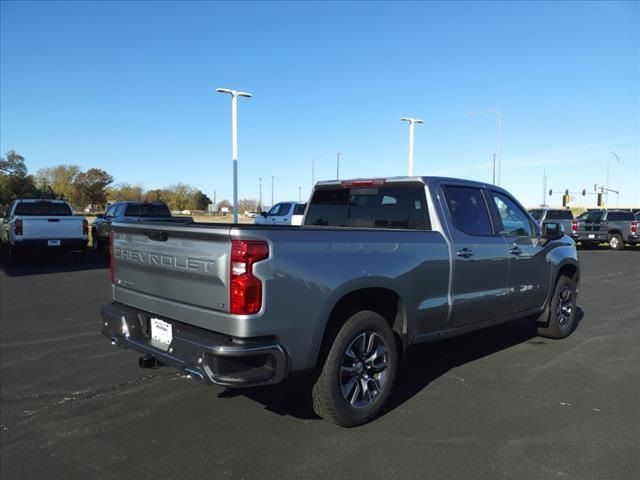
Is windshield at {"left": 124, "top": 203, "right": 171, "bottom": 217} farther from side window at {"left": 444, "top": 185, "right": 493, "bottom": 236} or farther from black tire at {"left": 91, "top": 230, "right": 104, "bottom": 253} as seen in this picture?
side window at {"left": 444, "top": 185, "right": 493, "bottom": 236}

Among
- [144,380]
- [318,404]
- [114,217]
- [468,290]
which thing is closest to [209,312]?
[318,404]

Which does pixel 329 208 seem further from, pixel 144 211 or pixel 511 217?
pixel 144 211

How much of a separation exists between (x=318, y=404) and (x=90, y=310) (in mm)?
5683

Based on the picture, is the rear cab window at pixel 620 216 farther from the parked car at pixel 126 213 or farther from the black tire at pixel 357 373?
the black tire at pixel 357 373

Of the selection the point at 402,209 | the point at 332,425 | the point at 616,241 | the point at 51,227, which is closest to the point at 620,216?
the point at 616,241

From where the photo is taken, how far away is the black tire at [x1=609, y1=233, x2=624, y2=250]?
934 inches

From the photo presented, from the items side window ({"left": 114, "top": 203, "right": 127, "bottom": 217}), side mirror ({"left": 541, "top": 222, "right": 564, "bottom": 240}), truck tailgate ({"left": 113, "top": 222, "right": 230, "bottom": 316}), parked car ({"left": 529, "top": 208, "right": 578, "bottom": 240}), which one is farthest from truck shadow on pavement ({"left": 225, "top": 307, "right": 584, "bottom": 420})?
parked car ({"left": 529, "top": 208, "right": 578, "bottom": 240})

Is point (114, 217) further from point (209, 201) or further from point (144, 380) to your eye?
point (209, 201)

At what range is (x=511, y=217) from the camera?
5.65 metres

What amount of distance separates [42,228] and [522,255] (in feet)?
42.4

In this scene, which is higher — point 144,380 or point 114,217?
point 114,217

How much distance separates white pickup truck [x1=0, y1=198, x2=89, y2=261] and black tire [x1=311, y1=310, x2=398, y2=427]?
12776 millimetres

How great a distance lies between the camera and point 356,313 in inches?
153

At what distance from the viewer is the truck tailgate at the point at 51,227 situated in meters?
13.9
